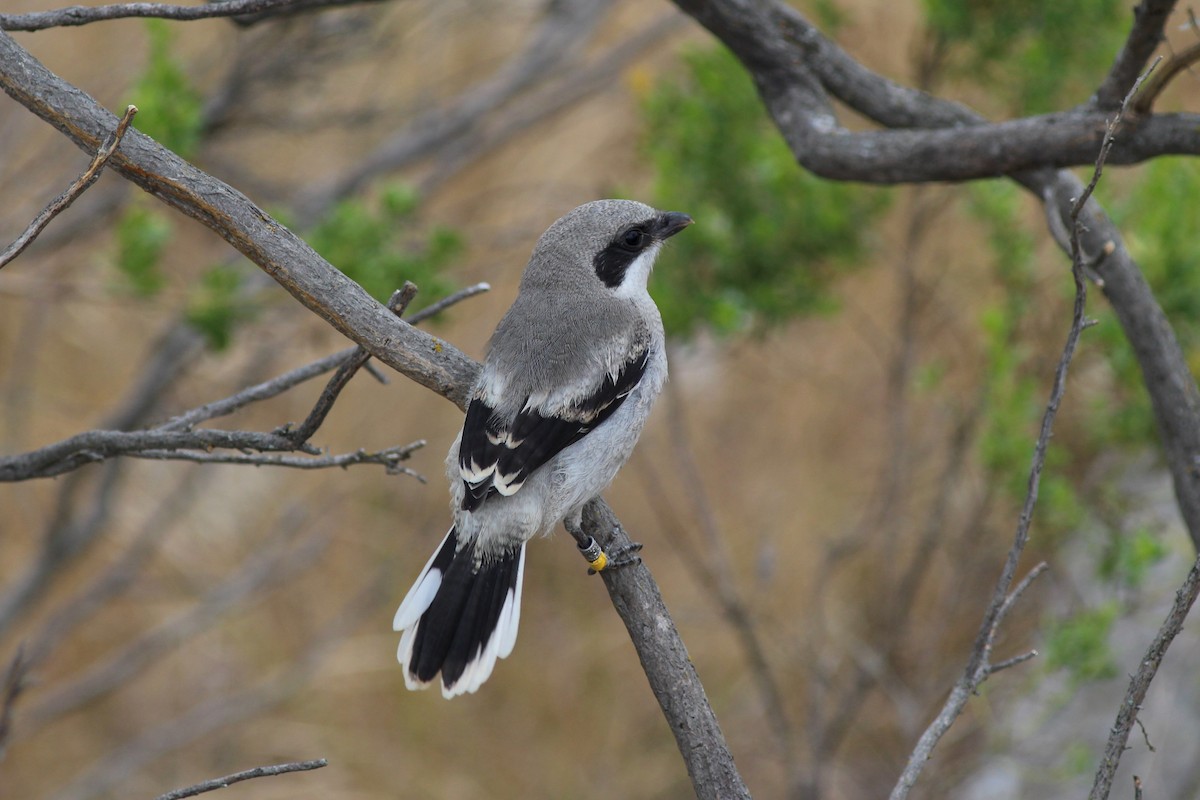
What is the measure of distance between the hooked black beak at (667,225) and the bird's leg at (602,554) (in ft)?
3.71

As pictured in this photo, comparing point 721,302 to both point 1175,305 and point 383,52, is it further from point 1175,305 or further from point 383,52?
point 383,52

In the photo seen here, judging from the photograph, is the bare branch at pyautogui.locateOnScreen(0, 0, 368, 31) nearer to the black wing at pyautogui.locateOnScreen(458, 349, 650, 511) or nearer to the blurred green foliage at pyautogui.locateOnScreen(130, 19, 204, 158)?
the black wing at pyautogui.locateOnScreen(458, 349, 650, 511)

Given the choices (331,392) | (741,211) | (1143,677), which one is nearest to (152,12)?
(331,392)

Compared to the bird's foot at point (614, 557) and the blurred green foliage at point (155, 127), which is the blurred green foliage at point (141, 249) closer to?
the blurred green foliage at point (155, 127)

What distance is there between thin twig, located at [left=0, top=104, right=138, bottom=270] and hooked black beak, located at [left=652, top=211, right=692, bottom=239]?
1845 millimetres

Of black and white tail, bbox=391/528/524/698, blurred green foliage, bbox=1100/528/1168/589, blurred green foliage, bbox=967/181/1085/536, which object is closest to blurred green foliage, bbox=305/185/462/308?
black and white tail, bbox=391/528/524/698

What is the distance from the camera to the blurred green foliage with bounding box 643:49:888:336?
15.7ft

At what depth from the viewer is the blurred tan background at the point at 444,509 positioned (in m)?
5.97

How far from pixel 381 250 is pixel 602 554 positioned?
2378mm

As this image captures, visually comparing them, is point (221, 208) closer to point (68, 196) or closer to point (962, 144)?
point (68, 196)

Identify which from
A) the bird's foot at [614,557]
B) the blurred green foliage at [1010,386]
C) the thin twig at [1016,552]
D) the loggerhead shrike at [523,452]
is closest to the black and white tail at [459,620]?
the loggerhead shrike at [523,452]

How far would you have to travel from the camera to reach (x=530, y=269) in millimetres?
3299

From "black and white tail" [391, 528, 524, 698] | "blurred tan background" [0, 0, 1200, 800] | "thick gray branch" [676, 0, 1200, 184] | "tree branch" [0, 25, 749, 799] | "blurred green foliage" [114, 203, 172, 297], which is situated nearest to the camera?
"tree branch" [0, 25, 749, 799]

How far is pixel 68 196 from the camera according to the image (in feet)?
5.83
